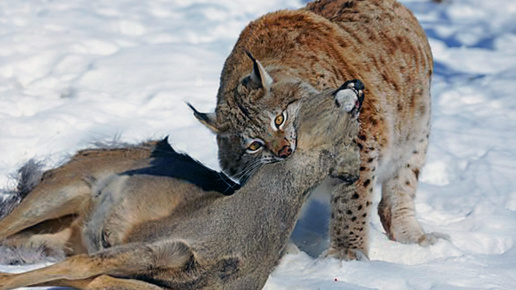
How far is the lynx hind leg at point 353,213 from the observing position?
15.7 feet

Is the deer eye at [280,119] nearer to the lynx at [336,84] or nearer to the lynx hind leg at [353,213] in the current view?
the lynx at [336,84]

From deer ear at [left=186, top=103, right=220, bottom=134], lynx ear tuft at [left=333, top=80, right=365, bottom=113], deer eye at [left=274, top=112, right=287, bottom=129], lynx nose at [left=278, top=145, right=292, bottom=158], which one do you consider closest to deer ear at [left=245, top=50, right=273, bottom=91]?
deer eye at [left=274, top=112, right=287, bottom=129]

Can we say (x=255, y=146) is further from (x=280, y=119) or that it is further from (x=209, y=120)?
(x=209, y=120)


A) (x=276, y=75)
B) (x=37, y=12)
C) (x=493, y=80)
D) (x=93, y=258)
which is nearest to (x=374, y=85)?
(x=276, y=75)

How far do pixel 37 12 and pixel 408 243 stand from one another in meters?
5.40

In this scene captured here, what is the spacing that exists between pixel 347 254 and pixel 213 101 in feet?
9.02

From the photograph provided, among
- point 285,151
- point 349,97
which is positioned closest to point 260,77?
point 285,151

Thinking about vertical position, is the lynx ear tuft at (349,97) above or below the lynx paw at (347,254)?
above

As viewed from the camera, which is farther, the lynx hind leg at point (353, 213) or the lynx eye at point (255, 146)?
the lynx hind leg at point (353, 213)

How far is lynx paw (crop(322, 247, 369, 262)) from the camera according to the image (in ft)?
15.4

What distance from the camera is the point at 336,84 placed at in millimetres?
4812

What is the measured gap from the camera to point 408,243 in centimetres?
523

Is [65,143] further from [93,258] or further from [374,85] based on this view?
[93,258]

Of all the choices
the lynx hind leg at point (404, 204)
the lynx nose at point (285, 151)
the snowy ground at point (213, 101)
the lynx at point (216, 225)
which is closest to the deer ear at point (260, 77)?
the lynx nose at point (285, 151)
